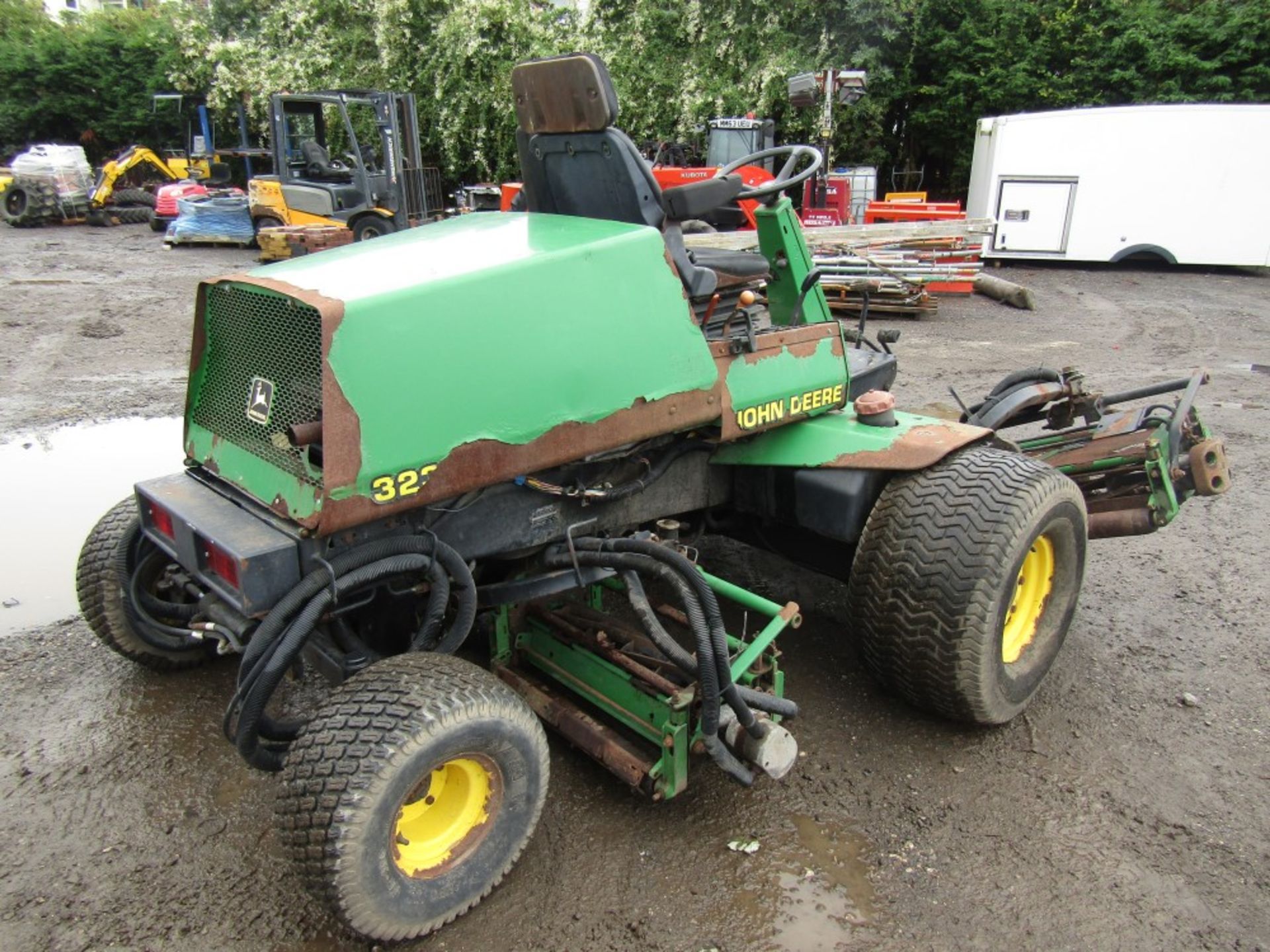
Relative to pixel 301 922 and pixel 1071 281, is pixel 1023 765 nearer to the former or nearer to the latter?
pixel 301 922

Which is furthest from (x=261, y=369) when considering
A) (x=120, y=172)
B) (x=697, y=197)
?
(x=120, y=172)

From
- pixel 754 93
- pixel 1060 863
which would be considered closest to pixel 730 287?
pixel 1060 863

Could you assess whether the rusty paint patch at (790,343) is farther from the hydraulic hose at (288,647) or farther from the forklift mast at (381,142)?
the forklift mast at (381,142)

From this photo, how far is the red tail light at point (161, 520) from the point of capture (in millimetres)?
2992

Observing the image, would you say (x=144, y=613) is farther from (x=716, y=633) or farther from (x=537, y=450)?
(x=716, y=633)

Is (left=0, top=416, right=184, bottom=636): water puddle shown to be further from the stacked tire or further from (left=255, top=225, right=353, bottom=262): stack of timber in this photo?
the stacked tire

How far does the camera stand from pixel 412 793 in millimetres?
2652

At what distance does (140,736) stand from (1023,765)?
121 inches

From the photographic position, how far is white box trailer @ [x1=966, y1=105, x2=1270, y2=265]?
13750 millimetres

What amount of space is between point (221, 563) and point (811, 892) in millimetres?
1897

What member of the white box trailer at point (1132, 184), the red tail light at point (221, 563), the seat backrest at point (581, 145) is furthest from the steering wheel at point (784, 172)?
the white box trailer at point (1132, 184)

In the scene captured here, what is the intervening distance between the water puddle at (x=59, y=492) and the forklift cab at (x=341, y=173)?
29.2ft

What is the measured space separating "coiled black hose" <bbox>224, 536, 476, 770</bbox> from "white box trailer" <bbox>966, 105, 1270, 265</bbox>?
1337 centimetres

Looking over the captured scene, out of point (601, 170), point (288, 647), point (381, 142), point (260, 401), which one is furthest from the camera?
point (381, 142)
